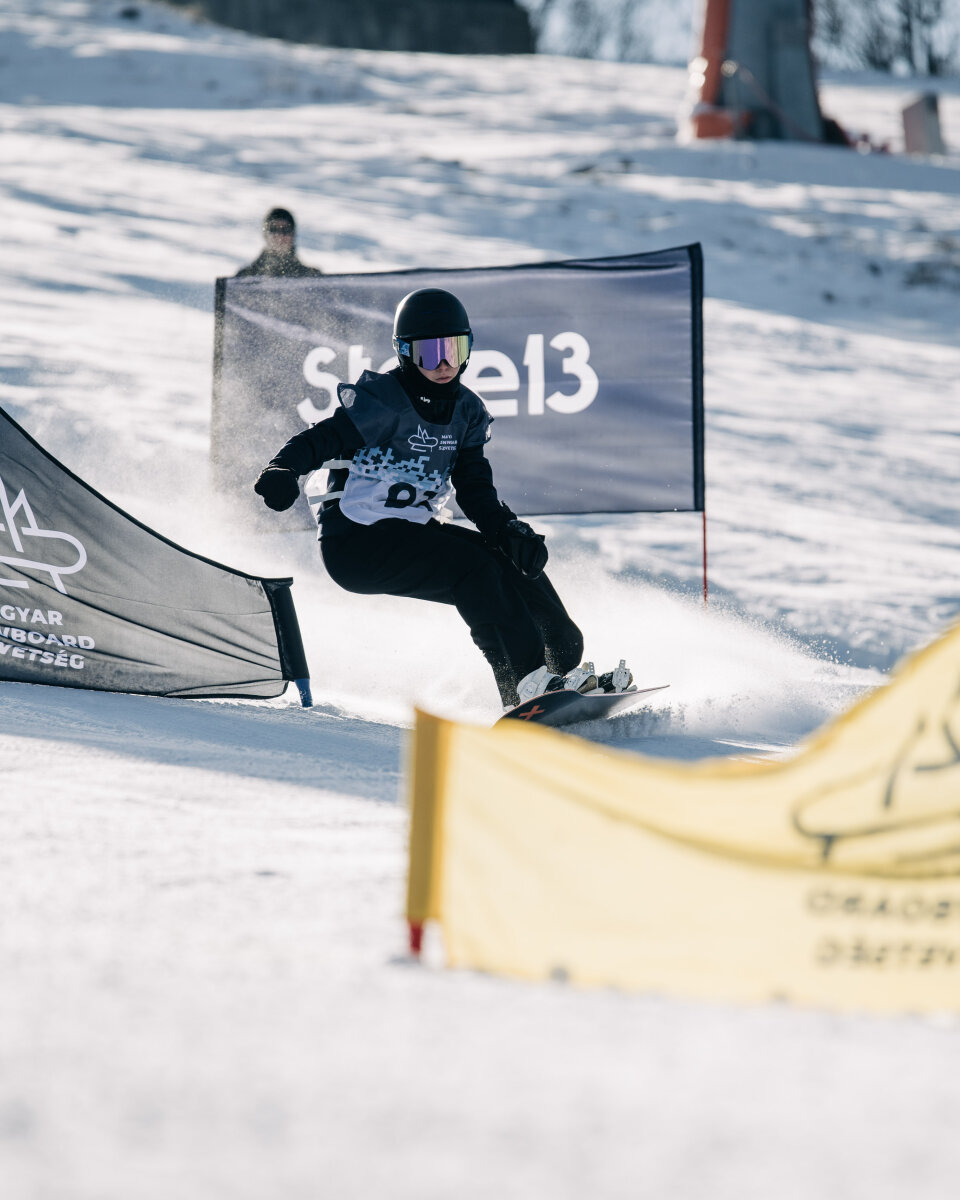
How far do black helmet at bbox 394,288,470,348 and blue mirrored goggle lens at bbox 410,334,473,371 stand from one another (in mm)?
22

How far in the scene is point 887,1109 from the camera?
1.77 metres

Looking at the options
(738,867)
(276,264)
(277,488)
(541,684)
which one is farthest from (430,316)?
(276,264)

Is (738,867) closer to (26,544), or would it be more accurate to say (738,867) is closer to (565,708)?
(565,708)

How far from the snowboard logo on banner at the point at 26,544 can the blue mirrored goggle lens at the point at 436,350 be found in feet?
4.56

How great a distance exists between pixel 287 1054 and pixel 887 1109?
2.63 ft

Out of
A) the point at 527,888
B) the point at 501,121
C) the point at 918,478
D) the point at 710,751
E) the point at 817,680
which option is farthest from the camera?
the point at 501,121

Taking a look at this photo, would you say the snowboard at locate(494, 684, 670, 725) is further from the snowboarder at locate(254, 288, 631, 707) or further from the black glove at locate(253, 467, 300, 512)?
the black glove at locate(253, 467, 300, 512)

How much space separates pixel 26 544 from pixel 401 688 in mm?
1773

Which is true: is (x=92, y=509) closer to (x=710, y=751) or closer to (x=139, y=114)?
(x=710, y=751)

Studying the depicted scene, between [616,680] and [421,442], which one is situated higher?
[421,442]

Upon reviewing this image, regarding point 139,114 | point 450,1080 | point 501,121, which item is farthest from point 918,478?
point 139,114

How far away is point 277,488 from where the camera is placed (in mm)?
4633

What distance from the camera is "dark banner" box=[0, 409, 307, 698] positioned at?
4.84 meters

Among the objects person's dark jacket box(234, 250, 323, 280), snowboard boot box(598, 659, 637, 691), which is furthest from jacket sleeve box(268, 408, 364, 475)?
person's dark jacket box(234, 250, 323, 280)
